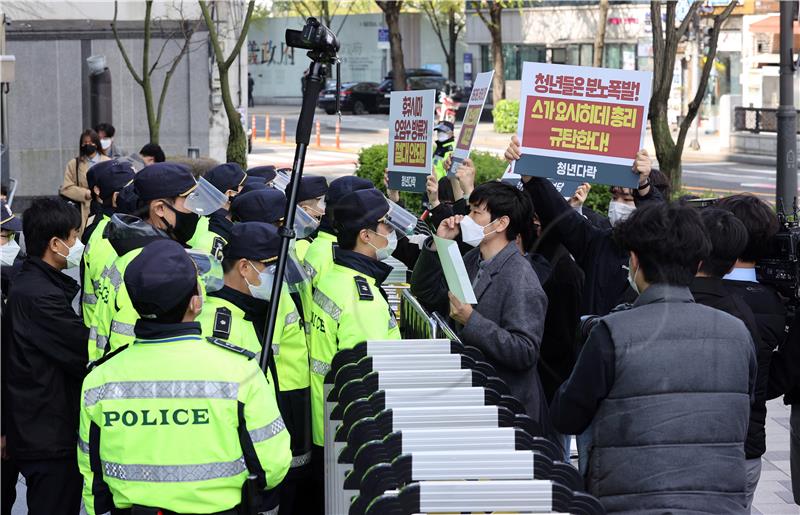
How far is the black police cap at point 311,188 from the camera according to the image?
709cm

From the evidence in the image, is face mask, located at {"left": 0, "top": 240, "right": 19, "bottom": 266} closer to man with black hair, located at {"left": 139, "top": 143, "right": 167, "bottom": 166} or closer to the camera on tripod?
the camera on tripod

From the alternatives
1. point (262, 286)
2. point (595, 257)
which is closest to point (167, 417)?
point (262, 286)

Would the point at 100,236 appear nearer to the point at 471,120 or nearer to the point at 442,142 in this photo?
the point at 471,120

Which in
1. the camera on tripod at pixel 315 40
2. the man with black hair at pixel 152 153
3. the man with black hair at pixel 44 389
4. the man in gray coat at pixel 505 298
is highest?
the camera on tripod at pixel 315 40

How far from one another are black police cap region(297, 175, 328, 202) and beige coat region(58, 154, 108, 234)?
6131 millimetres

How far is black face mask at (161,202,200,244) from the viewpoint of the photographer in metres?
5.98

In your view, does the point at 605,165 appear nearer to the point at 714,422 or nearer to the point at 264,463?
the point at 714,422

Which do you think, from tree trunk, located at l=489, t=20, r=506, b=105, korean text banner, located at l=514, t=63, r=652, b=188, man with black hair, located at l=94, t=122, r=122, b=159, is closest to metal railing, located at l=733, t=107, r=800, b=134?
tree trunk, located at l=489, t=20, r=506, b=105

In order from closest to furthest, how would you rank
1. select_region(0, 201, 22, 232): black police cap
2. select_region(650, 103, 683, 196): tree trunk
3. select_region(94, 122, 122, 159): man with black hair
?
select_region(0, 201, 22, 232): black police cap < select_region(94, 122, 122, 159): man with black hair < select_region(650, 103, 683, 196): tree trunk

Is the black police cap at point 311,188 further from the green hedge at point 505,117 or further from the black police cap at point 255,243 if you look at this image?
the green hedge at point 505,117

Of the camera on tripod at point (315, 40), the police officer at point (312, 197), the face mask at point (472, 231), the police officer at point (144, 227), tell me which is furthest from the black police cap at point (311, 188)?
the camera on tripod at point (315, 40)

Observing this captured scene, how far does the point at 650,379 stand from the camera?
3.72 m

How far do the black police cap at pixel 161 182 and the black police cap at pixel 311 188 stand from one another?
120 cm

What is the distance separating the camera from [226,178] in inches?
300
